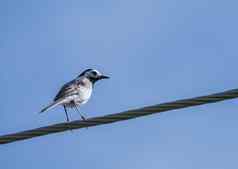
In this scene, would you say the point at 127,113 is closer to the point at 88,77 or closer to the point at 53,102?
the point at 53,102

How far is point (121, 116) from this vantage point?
36.5 feet

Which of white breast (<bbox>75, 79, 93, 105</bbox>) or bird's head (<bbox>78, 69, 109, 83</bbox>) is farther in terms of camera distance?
bird's head (<bbox>78, 69, 109, 83</bbox>)

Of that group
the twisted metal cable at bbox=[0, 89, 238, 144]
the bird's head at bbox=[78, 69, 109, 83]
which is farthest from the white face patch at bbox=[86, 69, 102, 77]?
the twisted metal cable at bbox=[0, 89, 238, 144]

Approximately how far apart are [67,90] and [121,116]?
766cm

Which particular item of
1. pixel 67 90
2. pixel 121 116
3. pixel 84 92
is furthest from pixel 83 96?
pixel 121 116

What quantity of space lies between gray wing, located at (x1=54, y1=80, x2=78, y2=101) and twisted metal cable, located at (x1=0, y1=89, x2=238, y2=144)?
21.8ft

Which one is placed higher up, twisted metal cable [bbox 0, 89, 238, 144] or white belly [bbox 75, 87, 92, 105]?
white belly [bbox 75, 87, 92, 105]

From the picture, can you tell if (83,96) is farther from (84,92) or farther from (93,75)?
(93,75)

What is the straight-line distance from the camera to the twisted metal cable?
1088cm

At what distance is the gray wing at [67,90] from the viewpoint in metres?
18.4

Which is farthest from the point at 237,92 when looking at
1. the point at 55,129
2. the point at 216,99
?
the point at 55,129

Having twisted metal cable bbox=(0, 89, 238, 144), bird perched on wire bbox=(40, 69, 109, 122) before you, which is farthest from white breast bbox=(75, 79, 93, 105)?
twisted metal cable bbox=(0, 89, 238, 144)

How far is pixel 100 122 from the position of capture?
37.4 ft

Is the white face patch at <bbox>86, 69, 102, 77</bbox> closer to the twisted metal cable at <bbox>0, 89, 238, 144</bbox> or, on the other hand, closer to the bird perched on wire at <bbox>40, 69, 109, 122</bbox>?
the bird perched on wire at <bbox>40, 69, 109, 122</bbox>
